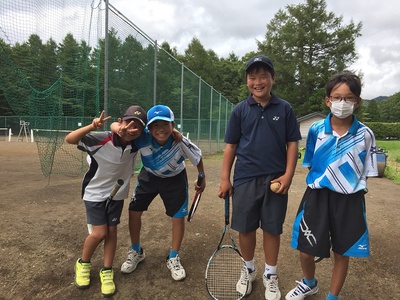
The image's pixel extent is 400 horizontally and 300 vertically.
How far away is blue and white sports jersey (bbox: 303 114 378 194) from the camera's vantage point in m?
2.19

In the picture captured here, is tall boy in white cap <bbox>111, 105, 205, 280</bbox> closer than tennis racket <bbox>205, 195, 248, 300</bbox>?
No

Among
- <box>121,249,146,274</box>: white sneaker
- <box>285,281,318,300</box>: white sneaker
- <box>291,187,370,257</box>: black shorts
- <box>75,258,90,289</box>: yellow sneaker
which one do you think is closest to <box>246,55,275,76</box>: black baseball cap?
<box>291,187,370,257</box>: black shorts

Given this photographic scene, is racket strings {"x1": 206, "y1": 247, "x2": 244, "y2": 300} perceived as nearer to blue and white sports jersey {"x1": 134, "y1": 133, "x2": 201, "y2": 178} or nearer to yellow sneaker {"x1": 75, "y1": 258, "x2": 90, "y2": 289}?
blue and white sports jersey {"x1": 134, "y1": 133, "x2": 201, "y2": 178}

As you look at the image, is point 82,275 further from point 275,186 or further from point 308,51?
→ point 308,51

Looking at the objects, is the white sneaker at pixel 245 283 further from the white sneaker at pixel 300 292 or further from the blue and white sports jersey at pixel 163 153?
the blue and white sports jersey at pixel 163 153

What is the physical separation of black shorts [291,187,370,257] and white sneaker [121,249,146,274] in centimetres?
151

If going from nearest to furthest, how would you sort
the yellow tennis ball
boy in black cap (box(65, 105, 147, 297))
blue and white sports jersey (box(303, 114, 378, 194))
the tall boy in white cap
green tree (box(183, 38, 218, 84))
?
1. blue and white sports jersey (box(303, 114, 378, 194))
2. the yellow tennis ball
3. boy in black cap (box(65, 105, 147, 297))
4. the tall boy in white cap
5. green tree (box(183, 38, 218, 84))

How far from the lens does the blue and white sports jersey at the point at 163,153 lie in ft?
9.03

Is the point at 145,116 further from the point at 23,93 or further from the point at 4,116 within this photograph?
the point at 4,116

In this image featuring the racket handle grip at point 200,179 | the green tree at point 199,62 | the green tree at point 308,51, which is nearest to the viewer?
the racket handle grip at point 200,179

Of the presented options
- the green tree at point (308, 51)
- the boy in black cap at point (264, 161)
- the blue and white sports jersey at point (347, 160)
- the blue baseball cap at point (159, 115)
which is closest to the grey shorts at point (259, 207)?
the boy in black cap at point (264, 161)

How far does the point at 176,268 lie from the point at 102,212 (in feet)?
2.82

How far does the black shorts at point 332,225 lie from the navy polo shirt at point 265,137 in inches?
14.7

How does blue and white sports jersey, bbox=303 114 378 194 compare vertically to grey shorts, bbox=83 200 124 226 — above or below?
above
